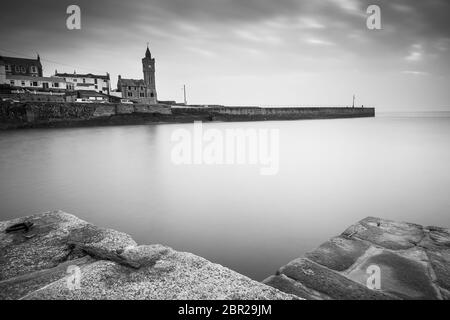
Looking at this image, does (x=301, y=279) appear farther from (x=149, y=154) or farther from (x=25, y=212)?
(x=149, y=154)

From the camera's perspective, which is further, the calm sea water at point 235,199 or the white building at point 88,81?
the white building at point 88,81

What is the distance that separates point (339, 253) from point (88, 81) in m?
72.1

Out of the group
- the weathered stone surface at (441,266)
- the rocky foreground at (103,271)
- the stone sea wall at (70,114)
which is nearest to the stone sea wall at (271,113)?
the stone sea wall at (70,114)

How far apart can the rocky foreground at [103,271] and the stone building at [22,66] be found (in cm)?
6757

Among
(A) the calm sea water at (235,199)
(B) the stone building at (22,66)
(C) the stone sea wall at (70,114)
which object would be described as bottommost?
(A) the calm sea water at (235,199)

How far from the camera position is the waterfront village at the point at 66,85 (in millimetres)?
41406

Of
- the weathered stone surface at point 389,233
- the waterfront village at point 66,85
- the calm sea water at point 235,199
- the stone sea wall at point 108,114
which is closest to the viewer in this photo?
the weathered stone surface at point 389,233

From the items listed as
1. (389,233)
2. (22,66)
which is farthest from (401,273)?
(22,66)

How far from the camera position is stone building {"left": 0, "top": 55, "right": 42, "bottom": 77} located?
52.1 meters

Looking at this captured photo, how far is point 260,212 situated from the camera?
5738 mm

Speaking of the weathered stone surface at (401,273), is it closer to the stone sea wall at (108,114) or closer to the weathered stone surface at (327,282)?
the weathered stone surface at (327,282)

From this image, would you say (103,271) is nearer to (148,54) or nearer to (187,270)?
(187,270)

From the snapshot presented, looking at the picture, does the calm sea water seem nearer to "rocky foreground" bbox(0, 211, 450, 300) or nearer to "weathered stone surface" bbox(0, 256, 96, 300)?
"rocky foreground" bbox(0, 211, 450, 300)

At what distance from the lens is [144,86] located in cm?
6312
